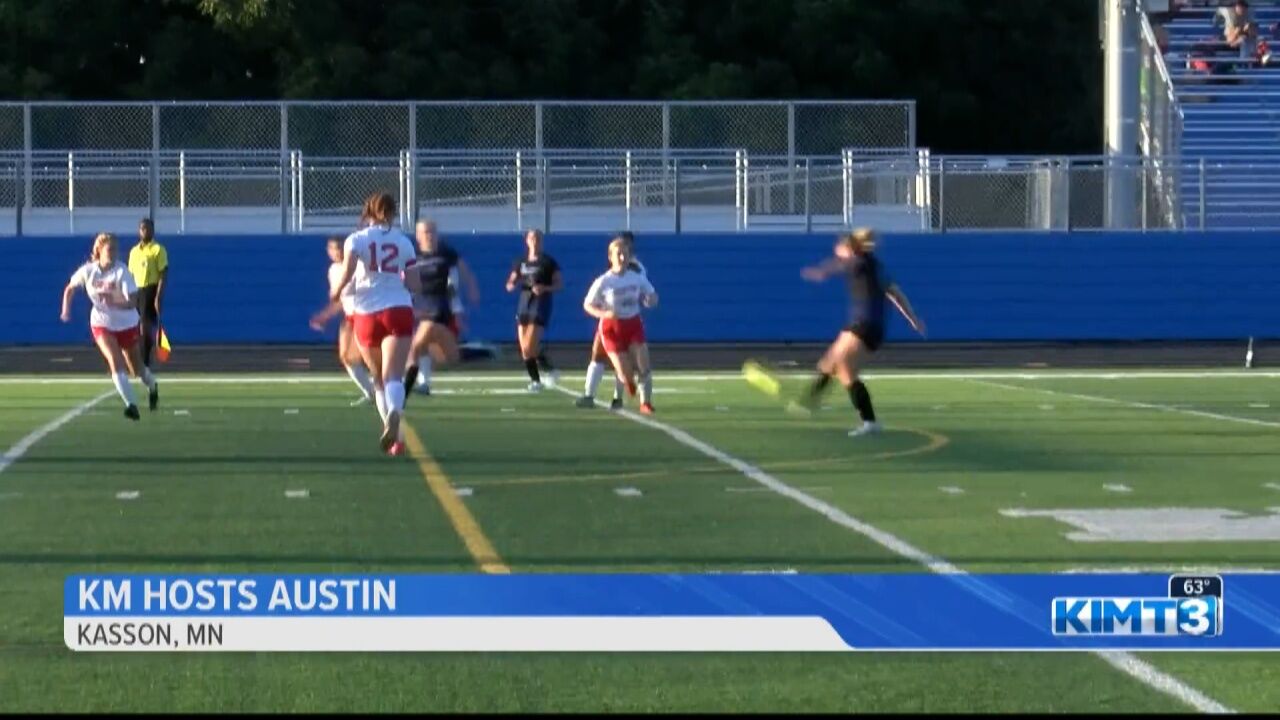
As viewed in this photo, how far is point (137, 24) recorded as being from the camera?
165 ft

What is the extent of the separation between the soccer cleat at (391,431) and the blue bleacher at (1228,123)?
881 inches

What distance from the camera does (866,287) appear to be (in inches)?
757

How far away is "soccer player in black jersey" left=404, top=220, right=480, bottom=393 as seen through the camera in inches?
873

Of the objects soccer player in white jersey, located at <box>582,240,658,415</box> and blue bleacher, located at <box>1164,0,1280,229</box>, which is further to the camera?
blue bleacher, located at <box>1164,0,1280,229</box>

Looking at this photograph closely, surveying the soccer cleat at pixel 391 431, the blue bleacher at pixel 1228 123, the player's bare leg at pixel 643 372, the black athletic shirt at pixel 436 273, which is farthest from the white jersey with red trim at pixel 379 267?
the blue bleacher at pixel 1228 123

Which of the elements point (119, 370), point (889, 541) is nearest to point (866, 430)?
point (119, 370)

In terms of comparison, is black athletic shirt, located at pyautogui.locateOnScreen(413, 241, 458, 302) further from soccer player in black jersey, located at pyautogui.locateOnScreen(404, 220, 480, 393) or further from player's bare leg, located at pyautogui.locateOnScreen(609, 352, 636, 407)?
player's bare leg, located at pyautogui.locateOnScreen(609, 352, 636, 407)

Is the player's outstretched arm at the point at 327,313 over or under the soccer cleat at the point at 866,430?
over

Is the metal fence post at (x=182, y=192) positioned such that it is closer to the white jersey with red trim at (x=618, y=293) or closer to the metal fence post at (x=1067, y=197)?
the metal fence post at (x=1067, y=197)

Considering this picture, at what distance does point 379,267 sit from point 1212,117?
28.3 metres

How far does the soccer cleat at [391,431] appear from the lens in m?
16.4

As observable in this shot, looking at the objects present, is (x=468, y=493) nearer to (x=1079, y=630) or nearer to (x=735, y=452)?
(x=735, y=452)

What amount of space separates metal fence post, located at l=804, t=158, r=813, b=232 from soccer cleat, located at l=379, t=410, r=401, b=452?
19043 millimetres

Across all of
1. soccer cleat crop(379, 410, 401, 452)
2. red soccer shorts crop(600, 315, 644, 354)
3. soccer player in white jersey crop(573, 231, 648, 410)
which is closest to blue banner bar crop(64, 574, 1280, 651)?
soccer cleat crop(379, 410, 401, 452)
